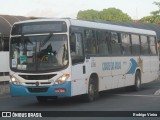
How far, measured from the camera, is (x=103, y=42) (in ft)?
63.8

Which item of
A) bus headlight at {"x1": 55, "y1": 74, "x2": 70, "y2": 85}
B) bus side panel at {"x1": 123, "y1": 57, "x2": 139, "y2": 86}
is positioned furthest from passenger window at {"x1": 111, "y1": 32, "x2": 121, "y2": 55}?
bus headlight at {"x1": 55, "y1": 74, "x2": 70, "y2": 85}

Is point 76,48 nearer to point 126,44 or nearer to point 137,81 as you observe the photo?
point 126,44

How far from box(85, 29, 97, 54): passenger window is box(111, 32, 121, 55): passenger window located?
1964 mm

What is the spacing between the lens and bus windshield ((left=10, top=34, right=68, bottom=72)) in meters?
16.3

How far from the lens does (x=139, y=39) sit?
2422cm

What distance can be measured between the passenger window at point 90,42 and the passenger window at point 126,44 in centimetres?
331

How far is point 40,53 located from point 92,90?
9.19 feet

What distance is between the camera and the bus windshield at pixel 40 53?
16266 millimetres

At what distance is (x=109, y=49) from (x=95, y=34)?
4.72ft

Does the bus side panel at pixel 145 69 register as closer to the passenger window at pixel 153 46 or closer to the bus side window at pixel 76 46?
the passenger window at pixel 153 46

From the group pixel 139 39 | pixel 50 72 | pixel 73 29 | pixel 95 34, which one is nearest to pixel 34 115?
pixel 50 72

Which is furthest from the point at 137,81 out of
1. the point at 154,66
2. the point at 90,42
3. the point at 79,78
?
the point at 79,78

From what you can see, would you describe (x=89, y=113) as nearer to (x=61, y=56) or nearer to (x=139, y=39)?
(x=61, y=56)

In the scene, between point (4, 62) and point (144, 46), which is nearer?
point (144, 46)
